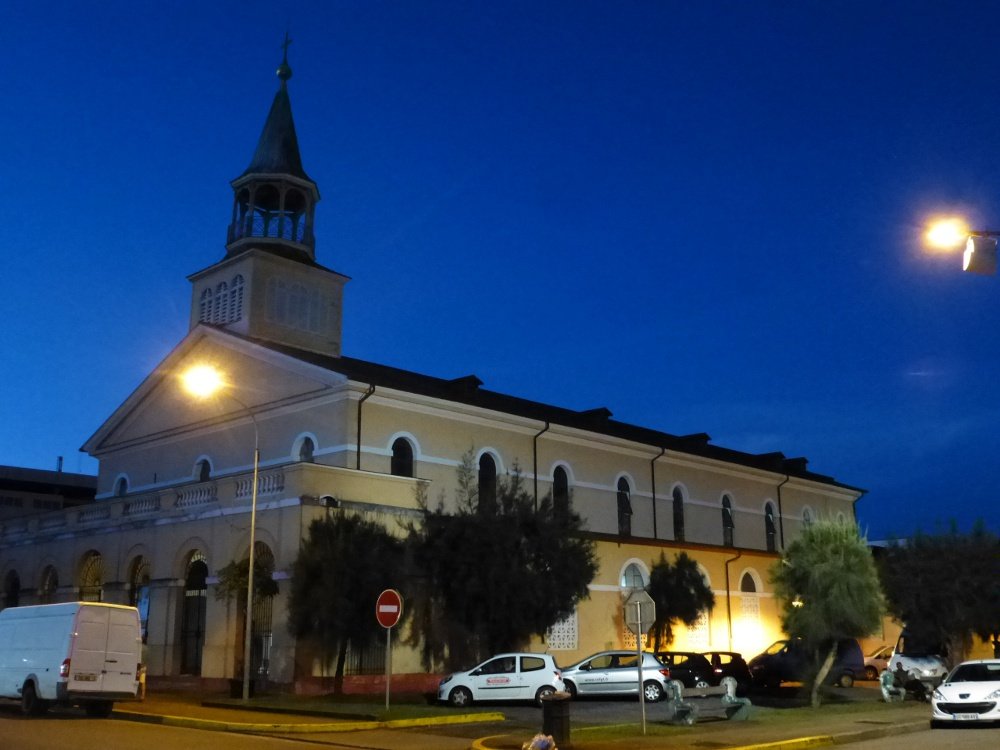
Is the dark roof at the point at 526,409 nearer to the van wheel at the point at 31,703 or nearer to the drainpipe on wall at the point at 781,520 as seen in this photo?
the drainpipe on wall at the point at 781,520

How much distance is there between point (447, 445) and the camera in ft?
119

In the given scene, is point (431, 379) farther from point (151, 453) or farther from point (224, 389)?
point (151, 453)

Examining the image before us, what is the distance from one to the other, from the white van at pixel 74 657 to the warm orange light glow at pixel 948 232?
18.5 m

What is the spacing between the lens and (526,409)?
1705 inches

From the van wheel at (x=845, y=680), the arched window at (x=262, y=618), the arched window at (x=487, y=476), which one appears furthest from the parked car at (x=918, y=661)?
the arched window at (x=262, y=618)

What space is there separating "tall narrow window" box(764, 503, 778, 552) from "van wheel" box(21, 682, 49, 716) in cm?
3636

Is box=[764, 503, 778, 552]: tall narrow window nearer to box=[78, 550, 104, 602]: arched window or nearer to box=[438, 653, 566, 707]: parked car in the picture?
box=[438, 653, 566, 707]: parked car

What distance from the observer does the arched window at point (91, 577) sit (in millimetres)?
36000

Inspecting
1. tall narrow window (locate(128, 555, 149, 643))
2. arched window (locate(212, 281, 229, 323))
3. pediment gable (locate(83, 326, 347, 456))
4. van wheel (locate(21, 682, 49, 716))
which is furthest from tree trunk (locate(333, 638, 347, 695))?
arched window (locate(212, 281, 229, 323))

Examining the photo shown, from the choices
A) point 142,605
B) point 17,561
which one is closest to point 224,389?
point 142,605

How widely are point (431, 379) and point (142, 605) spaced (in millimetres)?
14101

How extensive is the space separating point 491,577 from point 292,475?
662cm

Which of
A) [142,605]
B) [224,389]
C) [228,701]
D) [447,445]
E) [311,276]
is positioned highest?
[311,276]

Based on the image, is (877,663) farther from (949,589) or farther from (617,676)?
(617,676)
